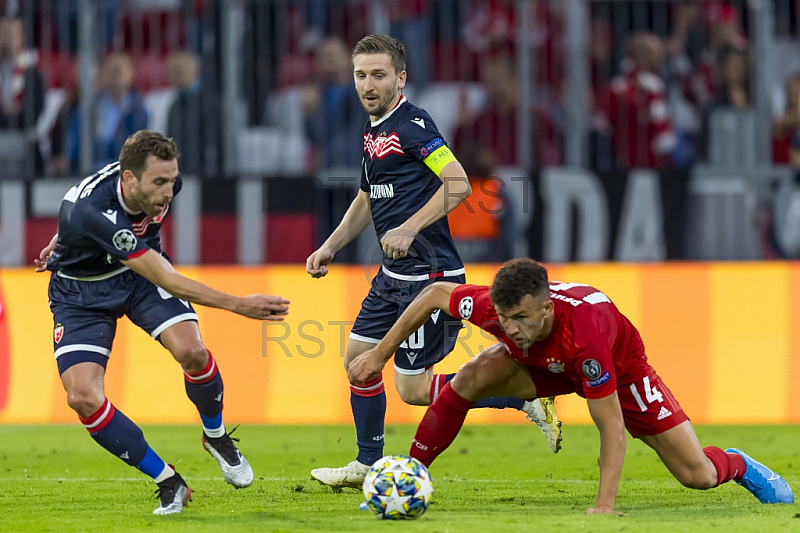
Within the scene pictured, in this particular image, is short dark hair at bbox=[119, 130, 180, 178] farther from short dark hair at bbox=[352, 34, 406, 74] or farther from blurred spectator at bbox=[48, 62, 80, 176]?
blurred spectator at bbox=[48, 62, 80, 176]

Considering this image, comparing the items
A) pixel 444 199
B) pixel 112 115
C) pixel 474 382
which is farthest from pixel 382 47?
pixel 112 115

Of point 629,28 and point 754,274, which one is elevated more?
point 629,28

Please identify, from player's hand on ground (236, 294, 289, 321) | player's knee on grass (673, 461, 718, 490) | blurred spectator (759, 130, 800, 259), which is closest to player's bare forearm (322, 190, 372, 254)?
player's hand on ground (236, 294, 289, 321)

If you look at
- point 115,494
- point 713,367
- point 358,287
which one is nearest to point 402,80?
point 115,494

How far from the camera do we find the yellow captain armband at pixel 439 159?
264 inches

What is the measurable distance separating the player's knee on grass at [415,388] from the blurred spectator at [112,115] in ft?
20.6

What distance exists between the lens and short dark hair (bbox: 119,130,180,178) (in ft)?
21.0

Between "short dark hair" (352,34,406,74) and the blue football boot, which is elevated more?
"short dark hair" (352,34,406,74)

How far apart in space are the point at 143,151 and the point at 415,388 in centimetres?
210

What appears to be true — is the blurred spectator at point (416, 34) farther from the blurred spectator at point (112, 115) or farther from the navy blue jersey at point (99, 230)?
the navy blue jersey at point (99, 230)

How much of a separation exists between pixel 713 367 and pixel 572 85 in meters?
3.46

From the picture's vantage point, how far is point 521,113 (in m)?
12.4

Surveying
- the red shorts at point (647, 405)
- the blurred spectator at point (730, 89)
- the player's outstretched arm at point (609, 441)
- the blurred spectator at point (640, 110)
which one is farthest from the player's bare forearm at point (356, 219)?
the blurred spectator at point (730, 89)

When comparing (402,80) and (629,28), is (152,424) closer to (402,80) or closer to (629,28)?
(402,80)
